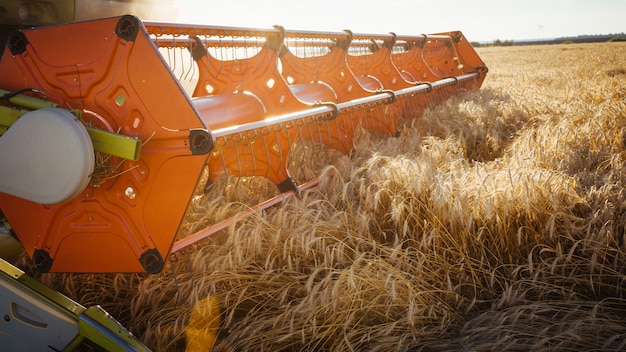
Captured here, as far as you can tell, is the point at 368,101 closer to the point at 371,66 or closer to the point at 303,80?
the point at 303,80

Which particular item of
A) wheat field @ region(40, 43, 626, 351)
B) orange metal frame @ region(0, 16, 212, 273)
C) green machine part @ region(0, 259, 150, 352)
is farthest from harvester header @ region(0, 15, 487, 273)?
green machine part @ region(0, 259, 150, 352)

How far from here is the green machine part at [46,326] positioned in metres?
1.36

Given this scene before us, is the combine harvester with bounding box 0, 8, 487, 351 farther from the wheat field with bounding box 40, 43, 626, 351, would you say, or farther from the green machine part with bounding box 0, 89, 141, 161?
the wheat field with bounding box 40, 43, 626, 351

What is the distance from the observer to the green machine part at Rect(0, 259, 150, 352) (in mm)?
1363

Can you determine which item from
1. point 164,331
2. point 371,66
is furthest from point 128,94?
point 371,66

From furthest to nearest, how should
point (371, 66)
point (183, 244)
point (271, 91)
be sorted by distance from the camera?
point (371, 66) → point (271, 91) → point (183, 244)

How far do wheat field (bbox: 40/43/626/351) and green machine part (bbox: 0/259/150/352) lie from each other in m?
0.54

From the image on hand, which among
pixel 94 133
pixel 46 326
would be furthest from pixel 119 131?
pixel 46 326

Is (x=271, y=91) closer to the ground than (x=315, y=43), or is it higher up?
closer to the ground

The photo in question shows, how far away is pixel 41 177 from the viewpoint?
1878mm

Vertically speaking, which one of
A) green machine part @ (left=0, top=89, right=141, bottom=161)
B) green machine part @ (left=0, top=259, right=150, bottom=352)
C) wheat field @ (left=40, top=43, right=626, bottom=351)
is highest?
green machine part @ (left=0, top=89, right=141, bottom=161)

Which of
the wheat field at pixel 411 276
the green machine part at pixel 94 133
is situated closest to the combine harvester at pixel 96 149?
the green machine part at pixel 94 133

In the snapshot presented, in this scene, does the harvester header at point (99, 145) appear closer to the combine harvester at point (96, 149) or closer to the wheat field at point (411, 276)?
the combine harvester at point (96, 149)

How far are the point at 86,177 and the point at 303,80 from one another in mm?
2793
